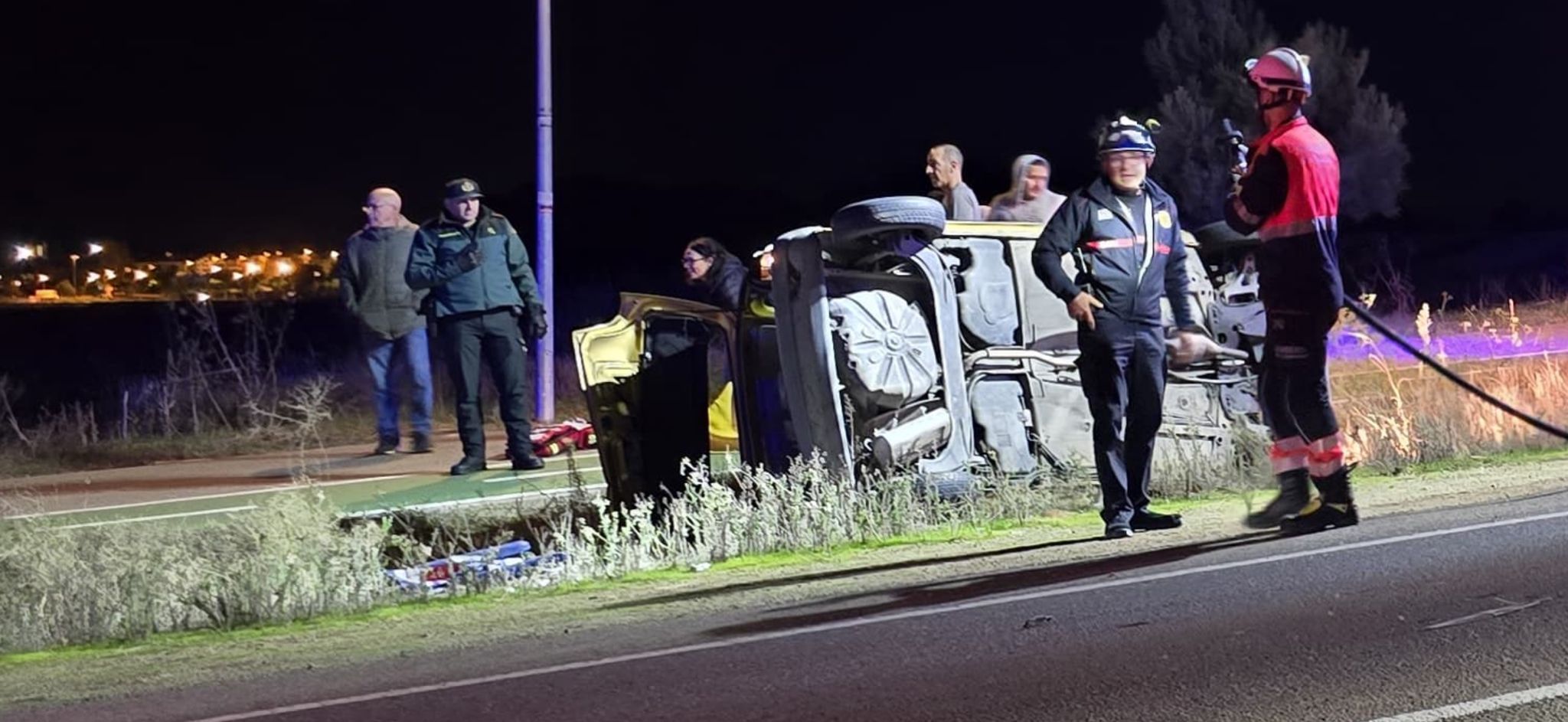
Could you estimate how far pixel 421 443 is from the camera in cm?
1570

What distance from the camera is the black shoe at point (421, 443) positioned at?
15.6 metres

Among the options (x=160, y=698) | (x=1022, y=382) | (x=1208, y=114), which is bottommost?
(x=160, y=698)

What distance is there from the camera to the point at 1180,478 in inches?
428

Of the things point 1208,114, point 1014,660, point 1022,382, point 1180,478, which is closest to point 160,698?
point 1014,660

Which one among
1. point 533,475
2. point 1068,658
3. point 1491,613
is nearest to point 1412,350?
point 1491,613

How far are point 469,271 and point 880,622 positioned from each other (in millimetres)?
6808

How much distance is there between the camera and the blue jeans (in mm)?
14992

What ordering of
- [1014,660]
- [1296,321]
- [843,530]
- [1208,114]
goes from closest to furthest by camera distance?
[1014,660] → [1296,321] → [843,530] → [1208,114]

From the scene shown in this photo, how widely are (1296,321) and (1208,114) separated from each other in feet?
97.0

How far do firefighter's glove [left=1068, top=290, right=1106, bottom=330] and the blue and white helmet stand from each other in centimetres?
71

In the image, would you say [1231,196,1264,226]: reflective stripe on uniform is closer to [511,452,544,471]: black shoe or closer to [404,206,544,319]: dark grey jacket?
[404,206,544,319]: dark grey jacket

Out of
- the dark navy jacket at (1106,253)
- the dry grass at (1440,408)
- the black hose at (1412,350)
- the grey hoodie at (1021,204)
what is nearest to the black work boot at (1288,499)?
the black hose at (1412,350)

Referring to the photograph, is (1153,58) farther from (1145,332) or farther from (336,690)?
(336,690)

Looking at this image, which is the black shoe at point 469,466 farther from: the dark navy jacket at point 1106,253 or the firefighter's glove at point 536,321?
the dark navy jacket at point 1106,253
